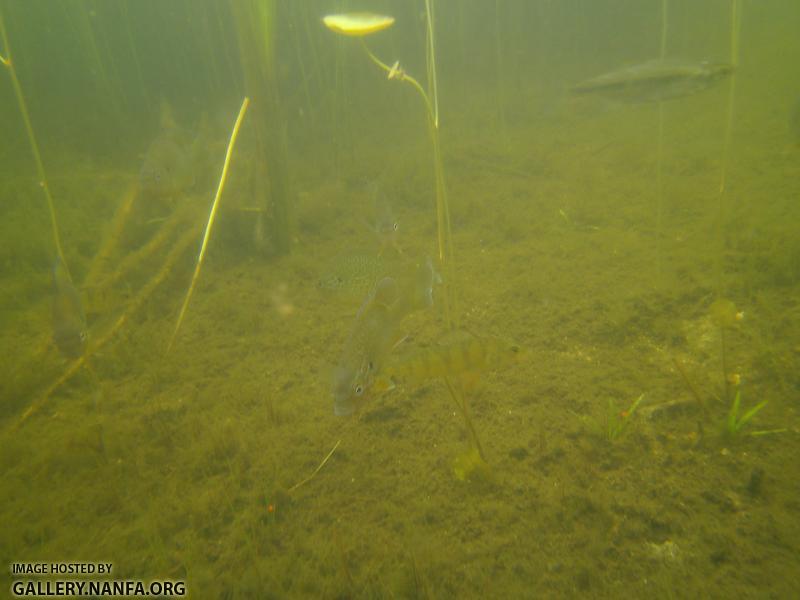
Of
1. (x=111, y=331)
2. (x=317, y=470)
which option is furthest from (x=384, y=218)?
(x=111, y=331)

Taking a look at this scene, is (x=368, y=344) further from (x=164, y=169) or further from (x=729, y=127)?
(x=729, y=127)

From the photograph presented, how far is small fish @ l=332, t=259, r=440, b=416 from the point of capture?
2189mm

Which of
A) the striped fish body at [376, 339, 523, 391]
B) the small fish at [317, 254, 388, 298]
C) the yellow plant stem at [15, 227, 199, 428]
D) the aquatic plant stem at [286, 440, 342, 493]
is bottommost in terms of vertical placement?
the aquatic plant stem at [286, 440, 342, 493]

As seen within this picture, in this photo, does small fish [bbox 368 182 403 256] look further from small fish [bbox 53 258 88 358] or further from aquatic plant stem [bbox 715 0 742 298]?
aquatic plant stem [bbox 715 0 742 298]

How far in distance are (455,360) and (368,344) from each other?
0.63 metres

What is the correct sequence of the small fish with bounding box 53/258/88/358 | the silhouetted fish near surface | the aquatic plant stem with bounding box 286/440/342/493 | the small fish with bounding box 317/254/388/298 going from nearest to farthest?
1. the aquatic plant stem with bounding box 286/440/342/493
2. the small fish with bounding box 53/258/88/358
3. the small fish with bounding box 317/254/388/298
4. the silhouetted fish near surface

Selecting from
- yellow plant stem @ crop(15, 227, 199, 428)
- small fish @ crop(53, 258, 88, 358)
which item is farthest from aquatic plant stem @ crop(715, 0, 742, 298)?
yellow plant stem @ crop(15, 227, 199, 428)

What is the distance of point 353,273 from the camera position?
11.3 ft

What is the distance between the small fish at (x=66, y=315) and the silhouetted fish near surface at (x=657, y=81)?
15.7 ft

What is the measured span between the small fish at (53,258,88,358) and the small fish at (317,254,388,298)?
6.22ft

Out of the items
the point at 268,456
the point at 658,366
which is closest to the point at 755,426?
the point at 658,366

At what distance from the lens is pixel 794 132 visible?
5.64 meters

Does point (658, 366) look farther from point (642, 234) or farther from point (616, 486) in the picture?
point (642, 234)

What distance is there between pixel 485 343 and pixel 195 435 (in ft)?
8.14
